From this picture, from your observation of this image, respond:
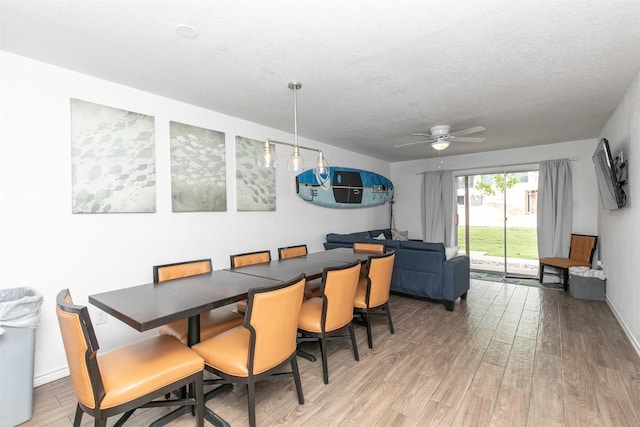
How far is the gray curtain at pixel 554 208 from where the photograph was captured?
523 centimetres

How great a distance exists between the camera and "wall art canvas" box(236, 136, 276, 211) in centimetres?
379

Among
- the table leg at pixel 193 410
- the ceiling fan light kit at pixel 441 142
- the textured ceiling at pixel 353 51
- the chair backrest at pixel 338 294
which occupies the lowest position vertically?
the table leg at pixel 193 410

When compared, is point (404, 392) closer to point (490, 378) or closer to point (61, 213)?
point (490, 378)

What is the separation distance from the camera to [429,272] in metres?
4.05

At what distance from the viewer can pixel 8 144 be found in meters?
2.19

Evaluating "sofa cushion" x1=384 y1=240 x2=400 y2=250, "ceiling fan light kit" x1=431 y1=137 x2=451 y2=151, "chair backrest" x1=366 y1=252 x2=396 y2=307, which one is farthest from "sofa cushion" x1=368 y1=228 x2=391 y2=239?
"chair backrest" x1=366 y1=252 x2=396 y2=307

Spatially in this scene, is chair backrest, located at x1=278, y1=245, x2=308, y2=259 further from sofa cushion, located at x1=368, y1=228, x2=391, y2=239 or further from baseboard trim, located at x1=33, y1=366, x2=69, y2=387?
sofa cushion, located at x1=368, y1=228, x2=391, y2=239

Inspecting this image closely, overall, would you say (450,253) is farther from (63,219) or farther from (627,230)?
(63,219)

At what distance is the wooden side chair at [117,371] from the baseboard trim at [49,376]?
3.70 feet

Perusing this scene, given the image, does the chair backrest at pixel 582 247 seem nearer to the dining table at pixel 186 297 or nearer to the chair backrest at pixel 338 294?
the chair backrest at pixel 338 294

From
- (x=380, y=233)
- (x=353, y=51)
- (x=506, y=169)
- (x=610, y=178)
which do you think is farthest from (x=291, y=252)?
(x=506, y=169)

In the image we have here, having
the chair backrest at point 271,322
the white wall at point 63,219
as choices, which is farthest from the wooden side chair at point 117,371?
the white wall at point 63,219

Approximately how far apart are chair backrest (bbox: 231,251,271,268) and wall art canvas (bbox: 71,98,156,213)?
962 millimetres

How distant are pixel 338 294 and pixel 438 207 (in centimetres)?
490
